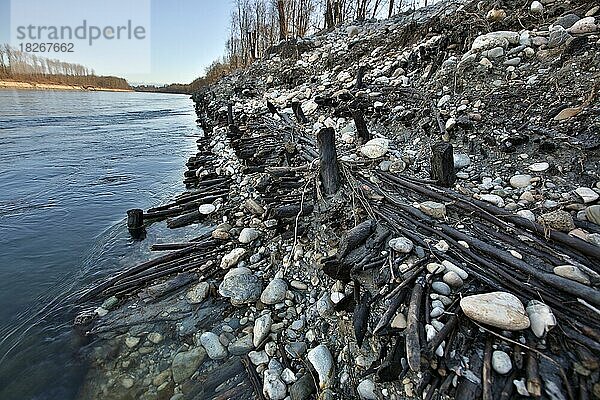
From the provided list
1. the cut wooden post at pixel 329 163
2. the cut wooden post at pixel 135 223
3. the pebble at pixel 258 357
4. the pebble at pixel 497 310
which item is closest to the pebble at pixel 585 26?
the cut wooden post at pixel 329 163

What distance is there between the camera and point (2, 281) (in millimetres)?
5125

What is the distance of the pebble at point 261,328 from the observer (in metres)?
3.36

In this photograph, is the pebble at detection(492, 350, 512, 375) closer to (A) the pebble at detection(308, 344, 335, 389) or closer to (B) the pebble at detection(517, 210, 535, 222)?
(A) the pebble at detection(308, 344, 335, 389)

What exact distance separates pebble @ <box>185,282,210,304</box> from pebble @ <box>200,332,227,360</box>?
63cm

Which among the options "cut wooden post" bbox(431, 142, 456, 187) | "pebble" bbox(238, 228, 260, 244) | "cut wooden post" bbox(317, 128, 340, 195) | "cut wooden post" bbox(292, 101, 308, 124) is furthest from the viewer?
A: "cut wooden post" bbox(292, 101, 308, 124)

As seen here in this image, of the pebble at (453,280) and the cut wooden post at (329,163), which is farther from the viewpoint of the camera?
the cut wooden post at (329,163)

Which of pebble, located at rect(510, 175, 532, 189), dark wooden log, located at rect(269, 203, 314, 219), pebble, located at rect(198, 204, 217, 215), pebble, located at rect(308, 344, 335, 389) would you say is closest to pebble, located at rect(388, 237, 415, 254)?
pebble, located at rect(308, 344, 335, 389)

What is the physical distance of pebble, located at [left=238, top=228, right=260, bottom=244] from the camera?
15.8 feet

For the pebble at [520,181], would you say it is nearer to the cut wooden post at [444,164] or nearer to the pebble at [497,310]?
the cut wooden post at [444,164]

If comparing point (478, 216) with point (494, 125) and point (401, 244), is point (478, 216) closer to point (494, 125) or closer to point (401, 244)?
point (401, 244)

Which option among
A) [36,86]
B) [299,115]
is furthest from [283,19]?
[36,86]

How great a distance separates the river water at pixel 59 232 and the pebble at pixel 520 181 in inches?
217

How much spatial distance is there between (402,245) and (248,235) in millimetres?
2423

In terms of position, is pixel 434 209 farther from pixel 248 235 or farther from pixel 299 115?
pixel 299 115
